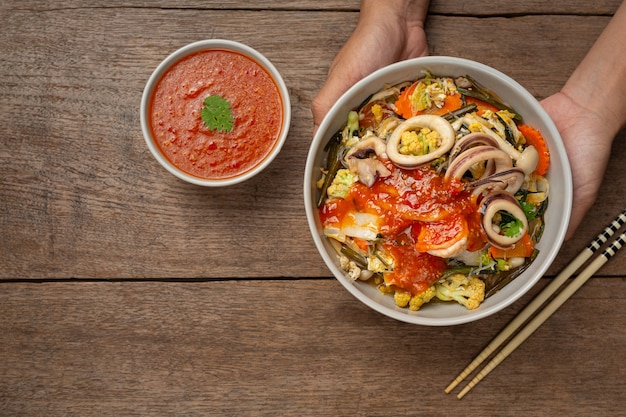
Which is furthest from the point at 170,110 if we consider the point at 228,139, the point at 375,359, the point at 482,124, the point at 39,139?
the point at 375,359

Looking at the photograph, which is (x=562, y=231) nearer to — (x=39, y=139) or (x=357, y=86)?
(x=357, y=86)

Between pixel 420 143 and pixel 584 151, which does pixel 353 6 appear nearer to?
pixel 420 143

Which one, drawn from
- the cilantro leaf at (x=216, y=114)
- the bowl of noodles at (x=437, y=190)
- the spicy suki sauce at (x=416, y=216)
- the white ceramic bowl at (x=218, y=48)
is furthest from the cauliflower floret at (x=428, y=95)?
the cilantro leaf at (x=216, y=114)

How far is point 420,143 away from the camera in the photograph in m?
2.16

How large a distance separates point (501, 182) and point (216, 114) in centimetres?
120

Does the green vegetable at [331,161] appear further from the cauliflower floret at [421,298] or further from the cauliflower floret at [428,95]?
the cauliflower floret at [421,298]

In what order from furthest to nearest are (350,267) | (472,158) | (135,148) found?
(135,148) < (350,267) < (472,158)

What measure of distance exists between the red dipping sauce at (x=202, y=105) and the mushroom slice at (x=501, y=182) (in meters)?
0.91

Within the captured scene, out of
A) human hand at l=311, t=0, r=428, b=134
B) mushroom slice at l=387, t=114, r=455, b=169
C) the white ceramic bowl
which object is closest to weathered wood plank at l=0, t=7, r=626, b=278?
human hand at l=311, t=0, r=428, b=134

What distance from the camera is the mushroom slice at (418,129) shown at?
6.91 feet

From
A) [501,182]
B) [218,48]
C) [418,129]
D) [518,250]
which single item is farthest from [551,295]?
[218,48]

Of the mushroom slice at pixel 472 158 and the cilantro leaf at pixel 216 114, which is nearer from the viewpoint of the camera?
the mushroom slice at pixel 472 158

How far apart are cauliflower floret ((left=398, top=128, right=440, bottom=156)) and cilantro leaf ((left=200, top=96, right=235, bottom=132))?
2.57 feet

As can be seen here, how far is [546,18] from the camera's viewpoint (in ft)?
9.43
